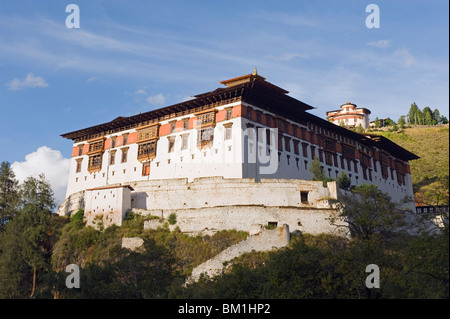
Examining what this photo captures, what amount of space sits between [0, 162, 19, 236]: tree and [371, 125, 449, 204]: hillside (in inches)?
2674

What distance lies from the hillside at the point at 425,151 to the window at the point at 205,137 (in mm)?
47582

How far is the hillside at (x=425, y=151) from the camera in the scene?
104125 millimetres

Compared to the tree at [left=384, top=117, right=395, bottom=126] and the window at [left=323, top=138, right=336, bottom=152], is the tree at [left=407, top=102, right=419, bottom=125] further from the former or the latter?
the window at [left=323, top=138, right=336, bottom=152]

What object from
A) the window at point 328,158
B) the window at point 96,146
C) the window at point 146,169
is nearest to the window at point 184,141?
the window at point 146,169

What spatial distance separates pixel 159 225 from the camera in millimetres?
57625

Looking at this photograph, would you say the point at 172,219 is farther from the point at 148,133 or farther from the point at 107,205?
the point at 148,133

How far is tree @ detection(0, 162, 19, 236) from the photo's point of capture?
67438 millimetres

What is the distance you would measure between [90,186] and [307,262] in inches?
1857

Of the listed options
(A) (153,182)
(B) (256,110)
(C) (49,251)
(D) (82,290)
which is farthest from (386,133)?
(D) (82,290)

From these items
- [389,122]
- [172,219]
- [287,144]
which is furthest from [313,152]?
[389,122]

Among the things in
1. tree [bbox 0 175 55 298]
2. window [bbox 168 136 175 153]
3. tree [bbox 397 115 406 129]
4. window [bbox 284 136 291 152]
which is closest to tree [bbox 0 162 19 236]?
tree [bbox 0 175 55 298]

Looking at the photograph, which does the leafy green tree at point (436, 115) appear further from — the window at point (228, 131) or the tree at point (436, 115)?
the window at point (228, 131)

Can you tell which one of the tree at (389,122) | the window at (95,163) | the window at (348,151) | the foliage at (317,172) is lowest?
the foliage at (317,172)
